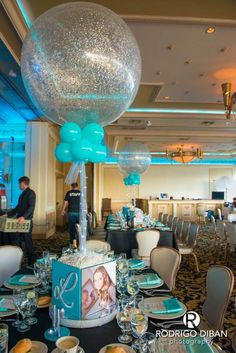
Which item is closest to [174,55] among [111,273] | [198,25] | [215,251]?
[198,25]

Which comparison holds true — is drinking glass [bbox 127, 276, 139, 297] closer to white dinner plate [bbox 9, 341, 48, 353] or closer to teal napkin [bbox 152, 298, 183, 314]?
teal napkin [bbox 152, 298, 183, 314]

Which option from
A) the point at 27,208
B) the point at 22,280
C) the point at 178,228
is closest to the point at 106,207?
the point at 178,228

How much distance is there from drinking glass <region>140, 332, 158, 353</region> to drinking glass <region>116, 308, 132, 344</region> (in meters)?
0.10

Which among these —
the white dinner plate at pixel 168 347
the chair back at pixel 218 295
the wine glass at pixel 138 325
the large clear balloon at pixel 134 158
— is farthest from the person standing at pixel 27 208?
the white dinner plate at pixel 168 347

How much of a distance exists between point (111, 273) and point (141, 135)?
786 cm

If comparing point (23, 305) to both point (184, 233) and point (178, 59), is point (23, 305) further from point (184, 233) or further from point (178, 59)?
point (184, 233)

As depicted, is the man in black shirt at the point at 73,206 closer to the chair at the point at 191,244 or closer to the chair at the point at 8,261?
the chair at the point at 191,244

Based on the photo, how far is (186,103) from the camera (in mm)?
6406

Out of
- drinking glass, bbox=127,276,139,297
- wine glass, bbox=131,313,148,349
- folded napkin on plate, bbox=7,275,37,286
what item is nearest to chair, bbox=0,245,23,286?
folded napkin on plate, bbox=7,275,37,286

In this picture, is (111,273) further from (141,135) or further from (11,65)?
(141,135)

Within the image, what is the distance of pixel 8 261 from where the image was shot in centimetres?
265

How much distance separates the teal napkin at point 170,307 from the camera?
1541 mm

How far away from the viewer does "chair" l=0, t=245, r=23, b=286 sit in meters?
2.59

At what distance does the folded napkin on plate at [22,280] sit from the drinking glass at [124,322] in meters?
0.93
